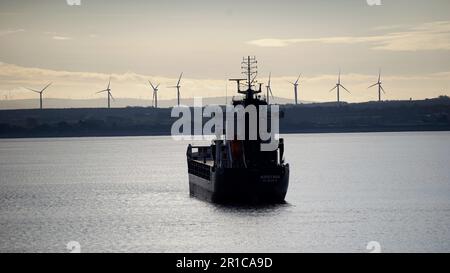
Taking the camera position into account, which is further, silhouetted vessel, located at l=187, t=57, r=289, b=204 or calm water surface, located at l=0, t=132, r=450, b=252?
silhouetted vessel, located at l=187, t=57, r=289, b=204

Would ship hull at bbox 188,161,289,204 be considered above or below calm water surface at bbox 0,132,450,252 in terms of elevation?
above

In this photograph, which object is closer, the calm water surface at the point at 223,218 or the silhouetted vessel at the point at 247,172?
the calm water surface at the point at 223,218

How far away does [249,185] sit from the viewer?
7938 cm

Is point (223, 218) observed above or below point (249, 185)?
below

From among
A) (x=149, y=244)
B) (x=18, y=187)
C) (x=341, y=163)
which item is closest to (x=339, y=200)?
(x=149, y=244)

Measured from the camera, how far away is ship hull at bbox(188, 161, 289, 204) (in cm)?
7900

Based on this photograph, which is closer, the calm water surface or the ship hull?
the calm water surface

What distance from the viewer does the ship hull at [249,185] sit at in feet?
259

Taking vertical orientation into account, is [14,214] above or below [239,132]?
below

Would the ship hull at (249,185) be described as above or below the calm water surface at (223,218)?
above

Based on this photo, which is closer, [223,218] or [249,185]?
[223,218]
